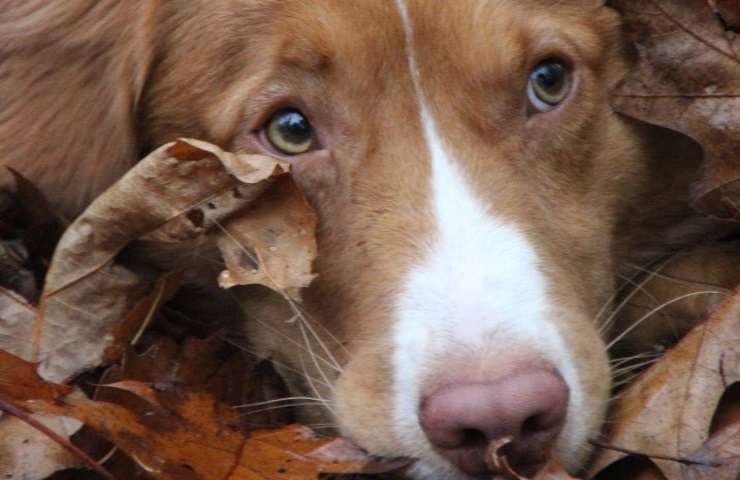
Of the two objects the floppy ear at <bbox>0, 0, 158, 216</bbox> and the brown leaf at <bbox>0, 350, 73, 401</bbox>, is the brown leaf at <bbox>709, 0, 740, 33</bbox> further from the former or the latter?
the brown leaf at <bbox>0, 350, 73, 401</bbox>

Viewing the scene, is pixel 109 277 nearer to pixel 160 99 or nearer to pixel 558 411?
pixel 160 99

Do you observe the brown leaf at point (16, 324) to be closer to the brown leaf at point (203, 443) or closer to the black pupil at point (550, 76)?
the brown leaf at point (203, 443)

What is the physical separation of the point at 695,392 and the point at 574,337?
0.31 meters

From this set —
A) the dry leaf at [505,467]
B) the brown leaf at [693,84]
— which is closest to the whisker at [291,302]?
the dry leaf at [505,467]

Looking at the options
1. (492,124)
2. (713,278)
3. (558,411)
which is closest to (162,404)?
(558,411)

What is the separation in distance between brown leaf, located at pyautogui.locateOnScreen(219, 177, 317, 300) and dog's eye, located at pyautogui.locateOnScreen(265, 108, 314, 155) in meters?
0.29

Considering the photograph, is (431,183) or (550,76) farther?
(550,76)

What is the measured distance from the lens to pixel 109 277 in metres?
3.82

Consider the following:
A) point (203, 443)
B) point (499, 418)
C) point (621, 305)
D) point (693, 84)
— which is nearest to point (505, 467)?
point (499, 418)

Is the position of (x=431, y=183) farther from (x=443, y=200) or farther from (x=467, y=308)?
(x=467, y=308)

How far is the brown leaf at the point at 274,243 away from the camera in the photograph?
3.47 metres

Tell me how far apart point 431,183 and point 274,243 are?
0.44 metres

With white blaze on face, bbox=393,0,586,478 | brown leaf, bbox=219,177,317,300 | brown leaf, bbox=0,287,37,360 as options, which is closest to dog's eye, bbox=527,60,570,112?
white blaze on face, bbox=393,0,586,478

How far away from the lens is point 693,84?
12.7 ft
